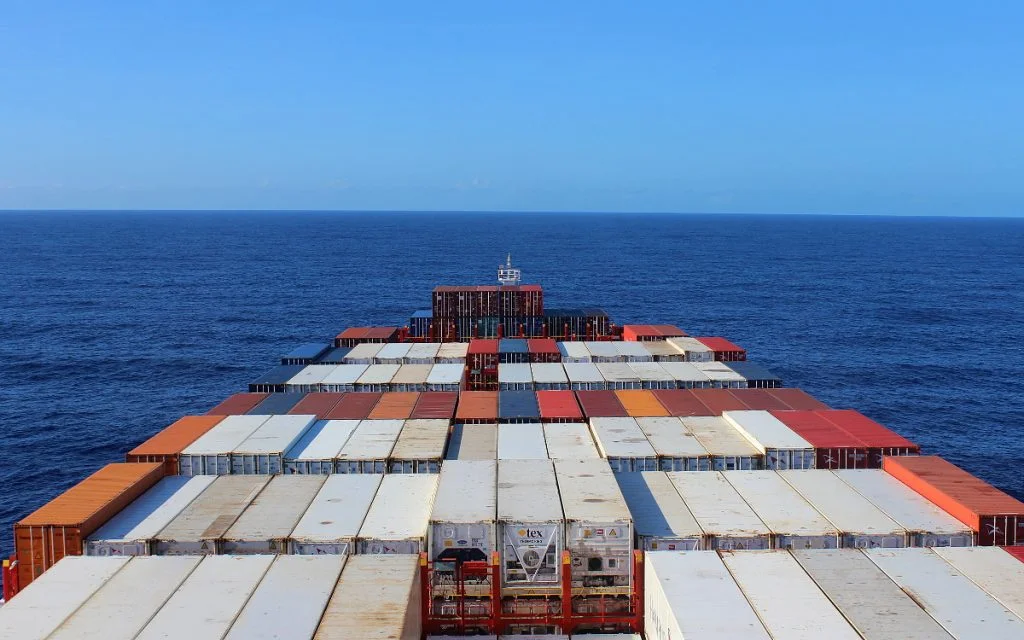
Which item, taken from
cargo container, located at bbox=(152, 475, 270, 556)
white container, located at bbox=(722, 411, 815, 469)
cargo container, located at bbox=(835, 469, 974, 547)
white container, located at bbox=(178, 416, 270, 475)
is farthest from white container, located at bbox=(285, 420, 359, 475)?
cargo container, located at bbox=(835, 469, 974, 547)

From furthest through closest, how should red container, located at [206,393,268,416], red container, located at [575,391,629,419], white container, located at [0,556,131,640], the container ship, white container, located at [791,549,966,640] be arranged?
red container, located at [206,393,268,416]
red container, located at [575,391,629,419]
the container ship
white container, located at [791,549,966,640]
white container, located at [0,556,131,640]

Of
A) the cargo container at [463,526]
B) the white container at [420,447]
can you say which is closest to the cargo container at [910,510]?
the cargo container at [463,526]

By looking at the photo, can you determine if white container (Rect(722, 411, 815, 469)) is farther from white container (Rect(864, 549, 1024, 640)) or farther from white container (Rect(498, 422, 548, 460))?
white container (Rect(864, 549, 1024, 640))

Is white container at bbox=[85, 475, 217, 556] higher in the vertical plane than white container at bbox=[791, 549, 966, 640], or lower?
lower

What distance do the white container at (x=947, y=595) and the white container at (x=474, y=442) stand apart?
17.2 meters

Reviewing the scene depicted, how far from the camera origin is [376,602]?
22.0 meters

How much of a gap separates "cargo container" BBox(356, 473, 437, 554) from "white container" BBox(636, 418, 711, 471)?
10.8 metres

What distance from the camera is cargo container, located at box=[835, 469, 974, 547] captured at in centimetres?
2836

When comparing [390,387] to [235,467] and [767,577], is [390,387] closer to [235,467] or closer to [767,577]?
[235,467]

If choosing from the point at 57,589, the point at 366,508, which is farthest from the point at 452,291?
the point at 57,589

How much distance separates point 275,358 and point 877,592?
7925 cm

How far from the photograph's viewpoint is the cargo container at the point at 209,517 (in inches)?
1086

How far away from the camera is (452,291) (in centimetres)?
7681

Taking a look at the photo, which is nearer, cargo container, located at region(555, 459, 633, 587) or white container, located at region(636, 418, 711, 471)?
cargo container, located at region(555, 459, 633, 587)
